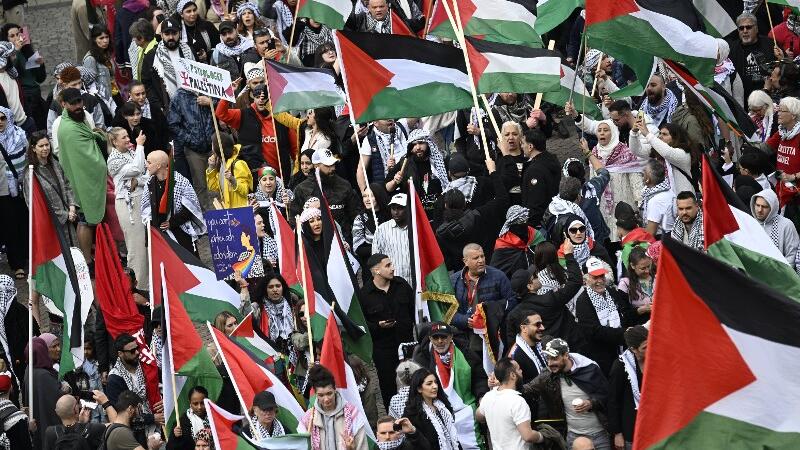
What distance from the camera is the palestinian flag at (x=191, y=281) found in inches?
618

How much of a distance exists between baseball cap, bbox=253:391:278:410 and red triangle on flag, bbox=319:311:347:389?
44 centimetres

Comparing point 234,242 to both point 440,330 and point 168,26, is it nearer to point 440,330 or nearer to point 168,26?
point 440,330

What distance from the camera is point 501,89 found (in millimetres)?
16625

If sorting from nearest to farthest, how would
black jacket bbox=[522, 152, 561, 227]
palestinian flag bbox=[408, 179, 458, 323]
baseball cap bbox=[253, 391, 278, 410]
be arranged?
baseball cap bbox=[253, 391, 278, 410] → palestinian flag bbox=[408, 179, 458, 323] → black jacket bbox=[522, 152, 561, 227]

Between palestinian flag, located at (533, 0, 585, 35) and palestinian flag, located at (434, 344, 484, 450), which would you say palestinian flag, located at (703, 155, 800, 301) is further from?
palestinian flag, located at (533, 0, 585, 35)

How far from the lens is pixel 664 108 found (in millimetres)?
18250

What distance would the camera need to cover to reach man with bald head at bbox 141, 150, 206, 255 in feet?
58.4

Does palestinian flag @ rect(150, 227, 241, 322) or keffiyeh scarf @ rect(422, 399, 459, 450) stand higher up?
palestinian flag @ rect(150, 227, 241, 322)

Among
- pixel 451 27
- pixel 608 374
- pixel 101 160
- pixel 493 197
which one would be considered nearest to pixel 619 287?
pixel 608 374

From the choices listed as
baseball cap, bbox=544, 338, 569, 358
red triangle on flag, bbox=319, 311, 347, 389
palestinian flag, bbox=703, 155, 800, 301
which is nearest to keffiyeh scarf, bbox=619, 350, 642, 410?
baseball cap, bbox=544, 338, 569, 358

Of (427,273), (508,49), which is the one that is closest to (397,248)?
(427,273)

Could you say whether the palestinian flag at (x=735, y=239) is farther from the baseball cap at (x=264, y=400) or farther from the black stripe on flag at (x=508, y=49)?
the black stripe on flag at (x=508, y=49)

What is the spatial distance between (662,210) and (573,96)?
2477 mm

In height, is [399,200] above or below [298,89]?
below
